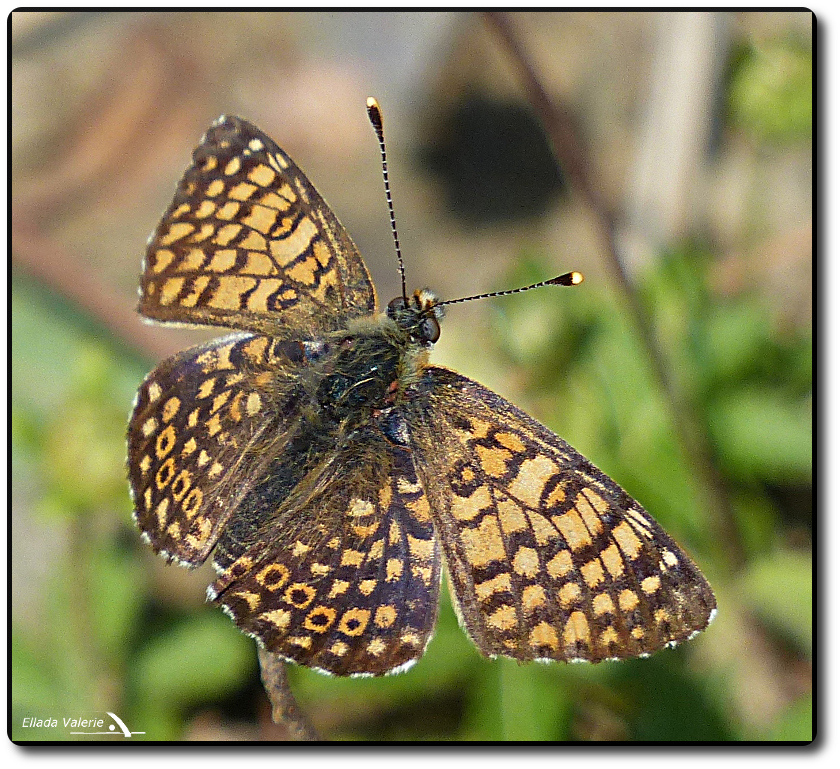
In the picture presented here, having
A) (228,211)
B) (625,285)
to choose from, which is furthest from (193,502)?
(625,285)

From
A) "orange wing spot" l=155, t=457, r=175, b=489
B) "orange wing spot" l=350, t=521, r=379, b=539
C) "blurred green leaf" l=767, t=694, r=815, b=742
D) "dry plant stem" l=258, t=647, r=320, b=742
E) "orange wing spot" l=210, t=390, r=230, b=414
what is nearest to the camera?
"dry plant stem" l=258, t=647, r=320, b=742

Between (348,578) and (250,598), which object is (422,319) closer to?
(348,578)

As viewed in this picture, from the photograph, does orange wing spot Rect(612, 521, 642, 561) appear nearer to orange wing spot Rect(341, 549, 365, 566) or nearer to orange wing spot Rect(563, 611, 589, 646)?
orange wing spot Rect(563, 611, 589, 646)

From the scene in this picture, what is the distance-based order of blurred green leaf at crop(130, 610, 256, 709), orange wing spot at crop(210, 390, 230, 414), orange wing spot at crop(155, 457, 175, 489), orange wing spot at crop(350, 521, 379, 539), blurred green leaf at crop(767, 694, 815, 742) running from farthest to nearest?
blurred green leaf at crop(130, 610, 256, 709), blurred green leaf at crop(767, 694, 815, 742), orange wing spot at crop(210, 390, 230, 414), orange wing spot at crop(155, 457, 175, 489), orange wing spot at crop(350, 521, 379, 539)

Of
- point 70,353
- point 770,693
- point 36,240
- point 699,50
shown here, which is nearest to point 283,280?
point 36,240

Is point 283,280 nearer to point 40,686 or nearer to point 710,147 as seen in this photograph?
point 40,686

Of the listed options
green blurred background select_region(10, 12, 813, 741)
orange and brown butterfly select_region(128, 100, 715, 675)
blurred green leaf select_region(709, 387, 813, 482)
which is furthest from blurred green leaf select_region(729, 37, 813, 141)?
orange and brown butterfly select_region(128, 100, 715, 675)
